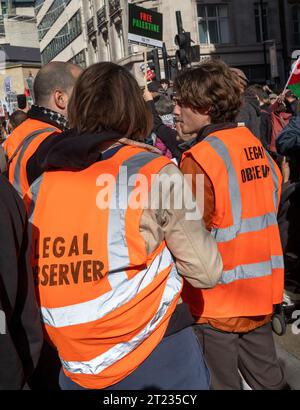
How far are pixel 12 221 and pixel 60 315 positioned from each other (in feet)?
1.35

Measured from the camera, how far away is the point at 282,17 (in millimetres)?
21328

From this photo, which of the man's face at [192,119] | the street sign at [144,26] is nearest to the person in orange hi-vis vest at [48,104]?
the man's face at [192,119]

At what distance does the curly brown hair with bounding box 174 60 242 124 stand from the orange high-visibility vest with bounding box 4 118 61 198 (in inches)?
35.2

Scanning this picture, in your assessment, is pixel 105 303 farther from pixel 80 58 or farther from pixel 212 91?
pixel 80 58

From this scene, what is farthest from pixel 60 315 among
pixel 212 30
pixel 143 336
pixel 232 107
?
pixel 212 30

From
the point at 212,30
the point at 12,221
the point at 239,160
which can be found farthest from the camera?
the point at 212,30

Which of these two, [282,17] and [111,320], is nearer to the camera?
[111,320]

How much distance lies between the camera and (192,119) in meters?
2.67

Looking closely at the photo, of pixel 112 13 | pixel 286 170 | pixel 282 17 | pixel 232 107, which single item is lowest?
pixel 286 170

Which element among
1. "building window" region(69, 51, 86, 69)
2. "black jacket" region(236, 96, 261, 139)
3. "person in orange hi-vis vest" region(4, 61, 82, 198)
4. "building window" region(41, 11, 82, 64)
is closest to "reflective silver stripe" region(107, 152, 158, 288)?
"person in orange hi-vis vest" region(4, 61, 82, 198)

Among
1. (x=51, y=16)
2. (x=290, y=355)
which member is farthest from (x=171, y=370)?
(x=51, y=16)

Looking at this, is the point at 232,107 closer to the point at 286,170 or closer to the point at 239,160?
the point at 239,160

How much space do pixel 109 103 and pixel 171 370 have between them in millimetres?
1033

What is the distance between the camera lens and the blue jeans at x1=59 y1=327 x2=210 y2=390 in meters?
1.90
